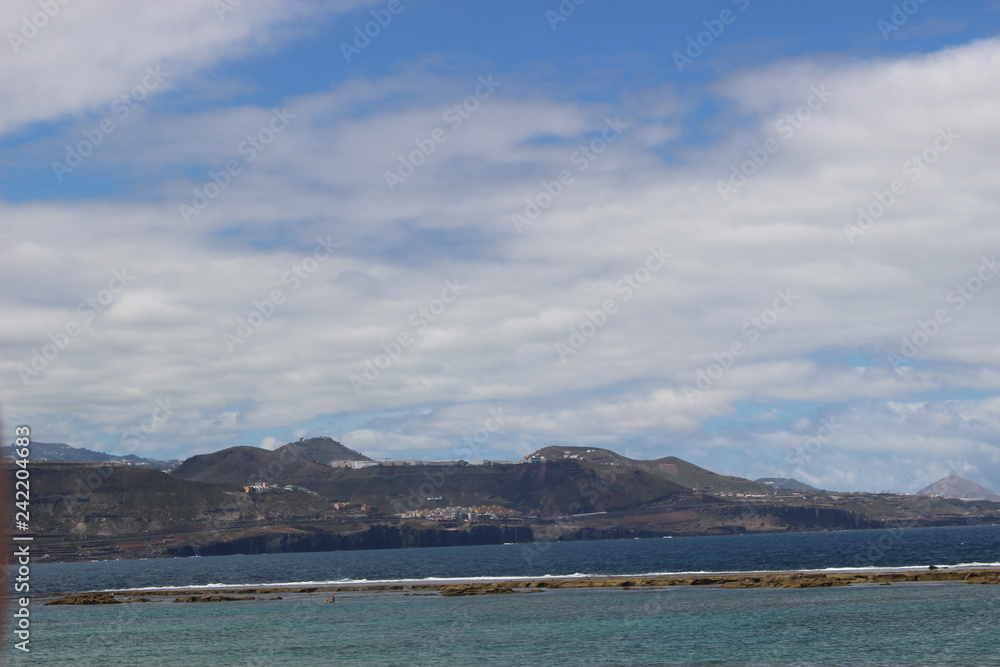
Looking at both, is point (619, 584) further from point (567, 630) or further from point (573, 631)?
point (573, 631)

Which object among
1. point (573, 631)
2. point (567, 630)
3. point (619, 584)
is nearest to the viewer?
point (573, 631)

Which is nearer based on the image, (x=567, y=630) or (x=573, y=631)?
(x=573, y=631)

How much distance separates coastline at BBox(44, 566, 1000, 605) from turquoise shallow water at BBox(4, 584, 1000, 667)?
773 centimetres

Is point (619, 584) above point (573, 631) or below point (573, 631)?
above

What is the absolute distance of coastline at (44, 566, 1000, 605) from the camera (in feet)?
395

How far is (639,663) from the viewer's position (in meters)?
63.6

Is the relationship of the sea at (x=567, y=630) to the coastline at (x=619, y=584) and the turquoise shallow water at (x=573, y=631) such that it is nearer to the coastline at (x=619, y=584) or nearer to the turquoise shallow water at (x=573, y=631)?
the turquoise shallow water at (x=573, y=631)

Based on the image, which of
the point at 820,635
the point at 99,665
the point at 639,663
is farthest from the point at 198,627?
the point at 820,635

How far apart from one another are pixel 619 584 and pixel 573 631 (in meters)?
56.5

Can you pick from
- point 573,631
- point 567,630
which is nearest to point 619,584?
point 567,630

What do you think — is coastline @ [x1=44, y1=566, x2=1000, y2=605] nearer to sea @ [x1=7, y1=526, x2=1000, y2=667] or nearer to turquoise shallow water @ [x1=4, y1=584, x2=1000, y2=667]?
sea @ [x1=7, y1=526, x2=1000, y2=667]

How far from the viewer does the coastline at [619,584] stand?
12025 centimetres

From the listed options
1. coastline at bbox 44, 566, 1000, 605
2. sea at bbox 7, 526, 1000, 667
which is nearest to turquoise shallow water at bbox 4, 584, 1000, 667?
sea at bbox 7, 526, 1000, 667

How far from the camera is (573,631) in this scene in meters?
82.7
